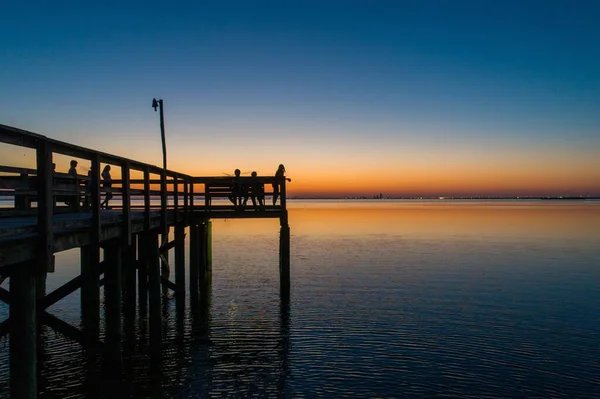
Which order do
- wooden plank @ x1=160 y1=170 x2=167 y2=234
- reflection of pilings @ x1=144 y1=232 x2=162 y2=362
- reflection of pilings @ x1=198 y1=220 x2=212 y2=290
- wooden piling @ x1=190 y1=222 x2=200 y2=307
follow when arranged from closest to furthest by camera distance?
reflection of pilings @ x1=144 y1=232 x2=162 y2=362
wooden plank @ x1=160 y1=170 x2=167 y2=234
wooden piling @ x1=190 y1=222 x2=200 y2=307
reflection of pilings @ x1=198 y1=220 x2=212 y2=290

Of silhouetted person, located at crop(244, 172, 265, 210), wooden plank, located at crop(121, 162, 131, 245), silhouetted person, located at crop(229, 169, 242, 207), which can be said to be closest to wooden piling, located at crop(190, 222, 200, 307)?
silhouetted person, located at crop(229, 169, 242, 207)

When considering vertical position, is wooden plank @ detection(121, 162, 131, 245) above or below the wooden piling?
above

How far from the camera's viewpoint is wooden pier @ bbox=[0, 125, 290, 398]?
23.4 feet

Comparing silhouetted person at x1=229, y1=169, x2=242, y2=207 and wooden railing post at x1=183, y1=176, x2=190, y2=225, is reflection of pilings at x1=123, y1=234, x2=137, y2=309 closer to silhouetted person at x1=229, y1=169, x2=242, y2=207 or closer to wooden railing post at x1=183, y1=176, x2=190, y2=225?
wooden railing post at x1=183, y1=176, x2=190, y2=225

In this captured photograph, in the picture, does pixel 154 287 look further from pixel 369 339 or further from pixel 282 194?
pixel 282 194

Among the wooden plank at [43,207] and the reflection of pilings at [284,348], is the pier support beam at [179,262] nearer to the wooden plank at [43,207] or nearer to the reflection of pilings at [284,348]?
the reflection of pilings at [284,348]

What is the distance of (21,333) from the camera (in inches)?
280

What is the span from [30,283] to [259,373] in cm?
582

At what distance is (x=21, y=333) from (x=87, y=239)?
8.27ft

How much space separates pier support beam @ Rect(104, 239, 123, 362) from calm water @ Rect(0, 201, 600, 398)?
0.63m

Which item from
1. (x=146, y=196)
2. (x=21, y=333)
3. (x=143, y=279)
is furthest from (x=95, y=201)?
(x=143, y=279)

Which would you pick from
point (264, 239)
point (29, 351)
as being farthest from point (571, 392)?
point (264, 239)

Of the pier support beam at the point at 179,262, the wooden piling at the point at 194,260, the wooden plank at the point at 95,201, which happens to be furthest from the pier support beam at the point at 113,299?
the wooden piling at the point at 194,260

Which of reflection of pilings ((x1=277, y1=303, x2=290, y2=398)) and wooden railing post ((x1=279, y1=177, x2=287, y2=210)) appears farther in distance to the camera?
wooden railing post ((x1=279, y1=177, x2=287, y2=210))
